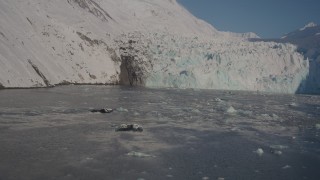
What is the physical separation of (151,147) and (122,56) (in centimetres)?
5341

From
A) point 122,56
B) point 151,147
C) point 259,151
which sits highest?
point 122,56

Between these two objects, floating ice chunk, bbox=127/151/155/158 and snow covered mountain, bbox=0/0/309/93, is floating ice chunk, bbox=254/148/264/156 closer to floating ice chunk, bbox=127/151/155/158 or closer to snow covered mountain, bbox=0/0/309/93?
floating ice chunk, bbox=127/151/155/158

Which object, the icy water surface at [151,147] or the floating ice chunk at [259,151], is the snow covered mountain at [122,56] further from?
the floating ice chunk at [259,151]

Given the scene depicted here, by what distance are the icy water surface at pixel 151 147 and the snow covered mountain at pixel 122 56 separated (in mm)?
23474

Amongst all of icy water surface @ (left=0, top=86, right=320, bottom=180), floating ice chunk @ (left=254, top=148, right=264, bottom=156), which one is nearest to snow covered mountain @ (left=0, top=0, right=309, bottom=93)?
icy water surface @ (left=0, top=86, right=320, bottom=180)

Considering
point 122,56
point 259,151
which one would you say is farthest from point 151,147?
point 122,56

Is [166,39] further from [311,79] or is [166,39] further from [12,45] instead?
[12,45]

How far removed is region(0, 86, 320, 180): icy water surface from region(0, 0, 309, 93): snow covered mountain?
23474 mm

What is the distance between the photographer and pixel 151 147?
50.4 ft

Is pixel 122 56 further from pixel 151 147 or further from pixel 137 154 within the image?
pixel 137 154

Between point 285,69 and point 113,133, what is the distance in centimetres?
5511

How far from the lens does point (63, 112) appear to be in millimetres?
23938

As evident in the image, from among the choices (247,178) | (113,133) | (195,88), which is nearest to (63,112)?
(113,133)

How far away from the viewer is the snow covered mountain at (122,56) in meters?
48.3
